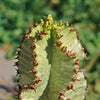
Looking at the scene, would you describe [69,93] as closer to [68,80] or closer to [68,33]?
[68,80]

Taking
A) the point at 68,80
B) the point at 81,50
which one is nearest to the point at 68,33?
the point at 81,50

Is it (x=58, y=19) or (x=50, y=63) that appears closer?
(x=50, y=63)

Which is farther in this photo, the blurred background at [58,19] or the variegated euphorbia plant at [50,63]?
the blurred background at [58,19]

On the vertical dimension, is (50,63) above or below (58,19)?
below

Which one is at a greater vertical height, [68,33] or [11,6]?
[11,6]

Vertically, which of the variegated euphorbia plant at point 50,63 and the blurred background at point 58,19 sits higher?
the blurred background at point 58,19
